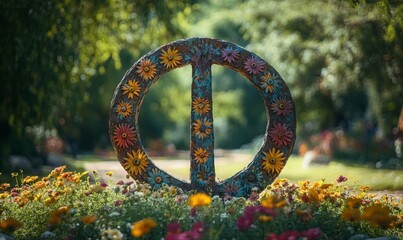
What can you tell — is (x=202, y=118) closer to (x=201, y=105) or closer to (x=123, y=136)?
(x=201, y=105)

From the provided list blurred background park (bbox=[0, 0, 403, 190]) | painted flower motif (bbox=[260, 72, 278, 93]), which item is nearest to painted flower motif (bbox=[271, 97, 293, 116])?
painted flower motif (bbox=[260, 72, 278, 93])

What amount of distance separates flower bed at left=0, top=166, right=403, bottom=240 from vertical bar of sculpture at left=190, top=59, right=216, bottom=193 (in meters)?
0.43

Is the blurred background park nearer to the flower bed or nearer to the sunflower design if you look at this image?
the sunflower design

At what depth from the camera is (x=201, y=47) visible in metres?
7.11

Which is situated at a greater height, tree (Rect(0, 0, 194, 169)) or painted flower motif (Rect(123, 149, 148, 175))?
tree (Rect(0, 0, 194, 169))

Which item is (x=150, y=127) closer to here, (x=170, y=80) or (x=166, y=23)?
(x=170, y=80)

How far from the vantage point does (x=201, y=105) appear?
23.1 feet

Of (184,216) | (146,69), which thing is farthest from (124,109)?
(184,216)

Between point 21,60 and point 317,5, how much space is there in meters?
8.95

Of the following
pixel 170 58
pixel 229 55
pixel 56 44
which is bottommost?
pixel 170 58

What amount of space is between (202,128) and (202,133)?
2.1 inches

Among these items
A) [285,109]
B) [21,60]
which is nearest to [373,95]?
[21,60]

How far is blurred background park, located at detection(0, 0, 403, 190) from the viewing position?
11188 millimetres

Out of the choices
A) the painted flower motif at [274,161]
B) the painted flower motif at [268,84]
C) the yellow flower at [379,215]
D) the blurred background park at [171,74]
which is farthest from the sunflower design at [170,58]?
the yellow flower at [379,215]
